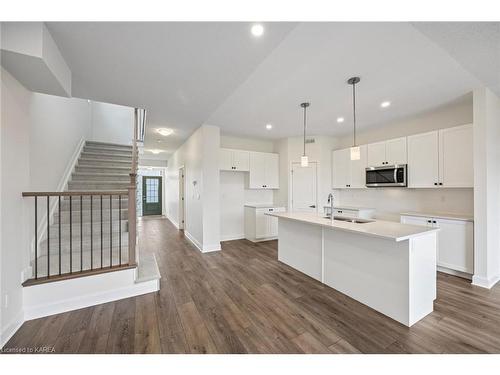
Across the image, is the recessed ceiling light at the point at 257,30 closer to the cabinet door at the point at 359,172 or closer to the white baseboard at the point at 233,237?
the cabinet door at the point at 359,172

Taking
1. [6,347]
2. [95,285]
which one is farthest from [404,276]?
[6,347]

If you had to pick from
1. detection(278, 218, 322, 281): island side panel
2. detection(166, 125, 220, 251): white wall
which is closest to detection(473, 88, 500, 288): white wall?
detection(278, 218, 322, 281): island side panel

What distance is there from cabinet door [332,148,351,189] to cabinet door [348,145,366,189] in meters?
0.09

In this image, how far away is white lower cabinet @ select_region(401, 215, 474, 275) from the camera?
9.29ft

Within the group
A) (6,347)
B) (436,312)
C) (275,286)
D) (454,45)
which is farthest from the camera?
(275,286)

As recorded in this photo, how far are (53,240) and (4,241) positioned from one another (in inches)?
53.4

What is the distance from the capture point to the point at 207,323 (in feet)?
6.37

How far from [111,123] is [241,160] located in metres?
4.15

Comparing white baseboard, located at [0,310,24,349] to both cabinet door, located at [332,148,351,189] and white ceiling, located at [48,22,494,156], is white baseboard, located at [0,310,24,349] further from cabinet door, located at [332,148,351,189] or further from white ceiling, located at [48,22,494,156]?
cabinet door, located at [332,148,351,189]

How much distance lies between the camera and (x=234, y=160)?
501 cm

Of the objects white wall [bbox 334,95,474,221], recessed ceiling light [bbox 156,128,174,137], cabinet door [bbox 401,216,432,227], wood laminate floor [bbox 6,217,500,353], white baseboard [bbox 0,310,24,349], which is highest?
recessed ceiling light [bbox 156,128,174,137]

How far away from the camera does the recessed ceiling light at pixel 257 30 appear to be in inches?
63.3

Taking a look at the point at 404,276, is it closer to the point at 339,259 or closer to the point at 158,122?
the point at 339,259
